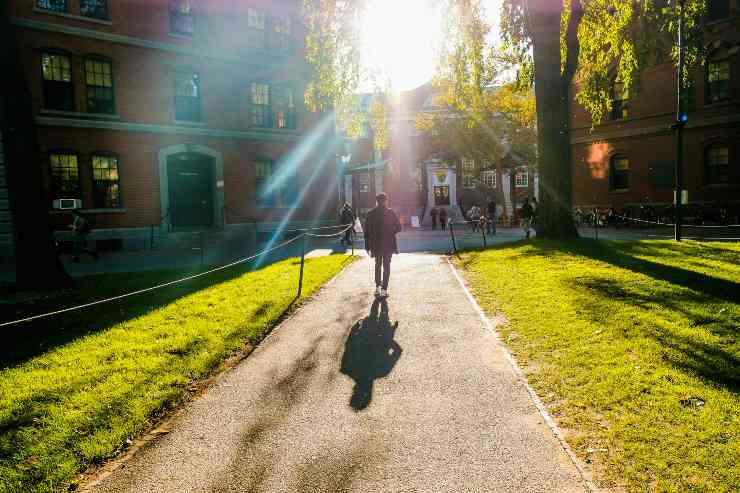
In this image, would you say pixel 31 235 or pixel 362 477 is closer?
pixel 362 477

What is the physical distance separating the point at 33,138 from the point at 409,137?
46.0 metres

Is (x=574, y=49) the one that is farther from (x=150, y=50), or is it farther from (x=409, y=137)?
(x=409, y=137)

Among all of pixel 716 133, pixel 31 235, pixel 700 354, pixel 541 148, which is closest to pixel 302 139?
pixel 541 148

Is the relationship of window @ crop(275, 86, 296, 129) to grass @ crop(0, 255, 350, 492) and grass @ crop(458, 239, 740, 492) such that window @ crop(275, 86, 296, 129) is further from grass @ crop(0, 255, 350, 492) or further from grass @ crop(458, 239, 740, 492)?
grass @ crop(458, 239, 740, 492)

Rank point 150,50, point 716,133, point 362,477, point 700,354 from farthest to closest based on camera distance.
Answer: point 716,133 < point 150,50 < point 700,354 < point 362,477

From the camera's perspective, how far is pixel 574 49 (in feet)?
46.2

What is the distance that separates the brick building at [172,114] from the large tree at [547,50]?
770cm

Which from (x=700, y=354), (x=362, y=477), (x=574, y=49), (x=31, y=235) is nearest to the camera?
(x=362, y=477)

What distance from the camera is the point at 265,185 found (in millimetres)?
25438

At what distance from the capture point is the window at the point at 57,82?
19703mm

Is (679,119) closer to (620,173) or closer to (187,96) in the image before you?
(620,173)

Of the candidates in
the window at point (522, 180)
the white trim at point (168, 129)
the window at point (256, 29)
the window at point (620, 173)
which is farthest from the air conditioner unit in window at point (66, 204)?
the window at point (522, 180)

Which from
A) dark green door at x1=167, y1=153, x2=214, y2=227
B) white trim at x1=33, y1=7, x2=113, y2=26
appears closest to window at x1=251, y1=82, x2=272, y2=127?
dark green door at x1=167, y1=153, x2=214, y2=227

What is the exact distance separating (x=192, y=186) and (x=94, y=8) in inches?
320
